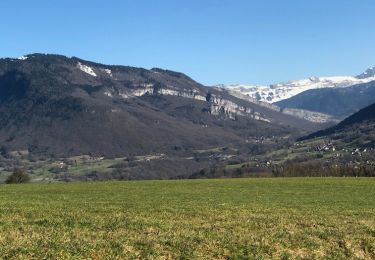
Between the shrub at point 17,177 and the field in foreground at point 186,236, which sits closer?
the field in foreground at point 186,236

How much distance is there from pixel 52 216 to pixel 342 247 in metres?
15.3

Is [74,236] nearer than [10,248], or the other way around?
[10,248]

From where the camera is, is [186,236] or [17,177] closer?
[186,236]

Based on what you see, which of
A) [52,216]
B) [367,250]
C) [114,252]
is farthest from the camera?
[52,216]

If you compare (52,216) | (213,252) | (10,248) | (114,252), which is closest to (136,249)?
(114,252)

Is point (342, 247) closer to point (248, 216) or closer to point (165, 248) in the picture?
point (165, 248)

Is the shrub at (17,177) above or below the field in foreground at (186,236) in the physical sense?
below

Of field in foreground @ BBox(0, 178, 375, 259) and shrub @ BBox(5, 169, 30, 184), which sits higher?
field in foreground @ BBox(0, 178, 375, 259)

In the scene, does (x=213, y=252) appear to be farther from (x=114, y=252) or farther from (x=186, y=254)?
(x=114, y=252)

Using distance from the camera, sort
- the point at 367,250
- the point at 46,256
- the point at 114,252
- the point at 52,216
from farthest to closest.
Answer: the point at 52,216 < the point at 367,250 < the point at 114,252 < the point at 46,256

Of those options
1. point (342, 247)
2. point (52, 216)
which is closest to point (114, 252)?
point (342, 247)

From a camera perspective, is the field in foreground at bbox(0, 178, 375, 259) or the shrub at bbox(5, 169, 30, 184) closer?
the field in foreground at bbox(0, 178, 375, 259)

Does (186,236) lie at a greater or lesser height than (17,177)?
greater

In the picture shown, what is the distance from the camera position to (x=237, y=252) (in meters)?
18.2
